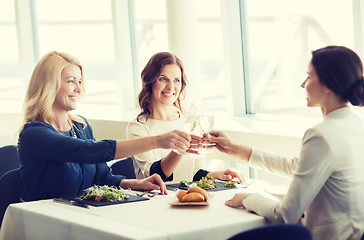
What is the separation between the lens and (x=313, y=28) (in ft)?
15.2

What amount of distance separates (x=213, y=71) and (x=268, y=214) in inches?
717

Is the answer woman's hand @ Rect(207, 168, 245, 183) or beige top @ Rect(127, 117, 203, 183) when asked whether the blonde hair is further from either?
woman's hand @ Rect(207, 168, 245, 183)

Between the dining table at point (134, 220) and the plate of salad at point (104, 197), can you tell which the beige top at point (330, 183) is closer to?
the dining table at point (134, 220)

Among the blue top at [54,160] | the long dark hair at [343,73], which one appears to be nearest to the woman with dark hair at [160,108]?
the blue top at [54,160]

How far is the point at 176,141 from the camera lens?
2.97 metres

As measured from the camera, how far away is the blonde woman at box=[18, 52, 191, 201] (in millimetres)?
3012

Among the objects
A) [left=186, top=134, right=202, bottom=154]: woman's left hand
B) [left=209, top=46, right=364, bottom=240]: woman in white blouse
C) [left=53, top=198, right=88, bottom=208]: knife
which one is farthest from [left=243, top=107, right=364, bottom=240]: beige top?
[left=53, top=198, right=88, bottom=208]: knife

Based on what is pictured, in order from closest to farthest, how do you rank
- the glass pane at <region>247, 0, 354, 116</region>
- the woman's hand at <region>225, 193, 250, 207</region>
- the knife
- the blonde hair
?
the woman's hand at <region>225, 193, 250, 207</region>, the knife, the blonde hair, the glass pane at <region>247, 0, 354, 116</region>

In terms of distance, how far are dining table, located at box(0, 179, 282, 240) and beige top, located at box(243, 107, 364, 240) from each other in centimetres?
19

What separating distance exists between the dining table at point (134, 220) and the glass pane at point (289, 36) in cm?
191

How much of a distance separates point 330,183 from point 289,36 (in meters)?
2.88

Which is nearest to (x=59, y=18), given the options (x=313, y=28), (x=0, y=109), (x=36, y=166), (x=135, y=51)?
(x=0, y=109)

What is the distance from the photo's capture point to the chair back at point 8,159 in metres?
4.03

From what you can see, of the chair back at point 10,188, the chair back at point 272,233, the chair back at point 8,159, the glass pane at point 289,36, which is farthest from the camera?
the glass pane at point 289,36
